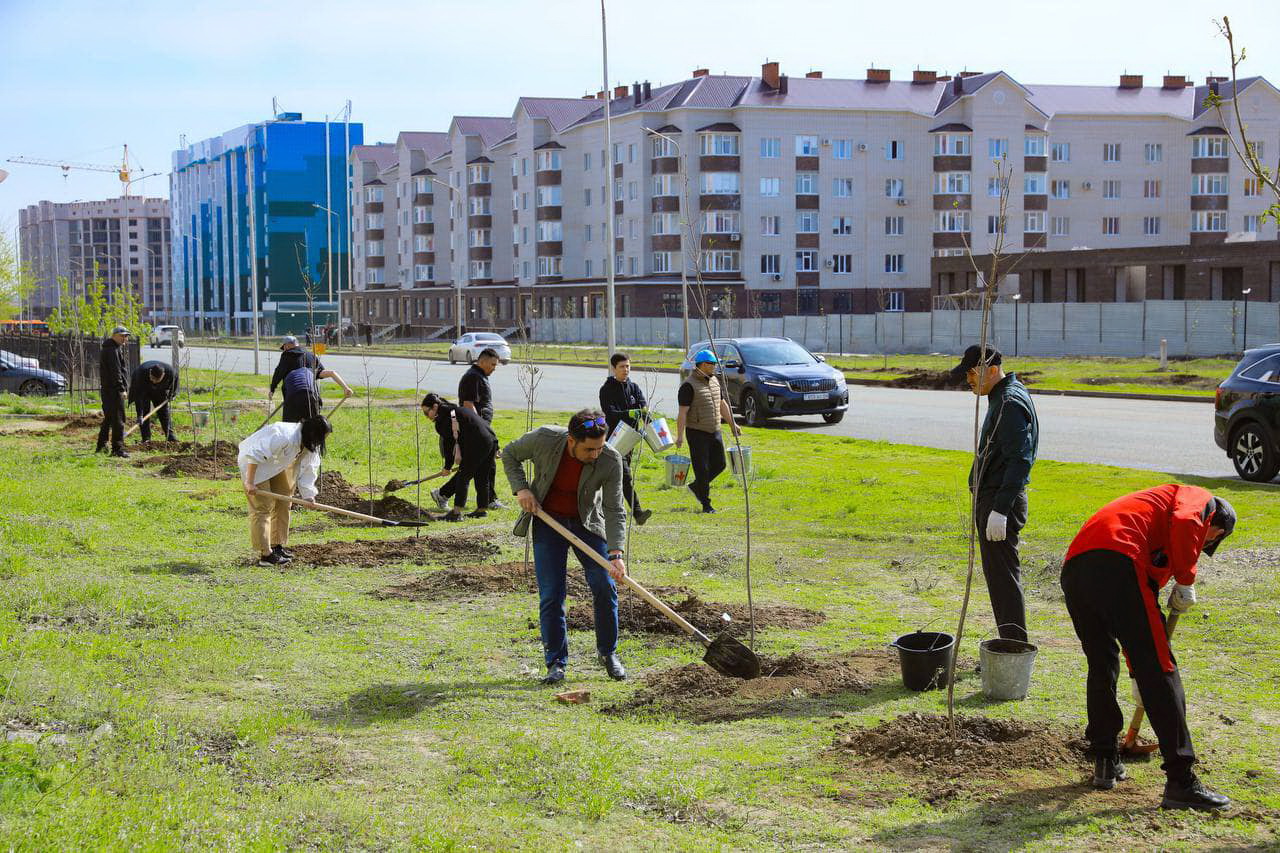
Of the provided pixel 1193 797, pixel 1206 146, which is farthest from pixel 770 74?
pixel 1193 797

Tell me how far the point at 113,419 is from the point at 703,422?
365 inches

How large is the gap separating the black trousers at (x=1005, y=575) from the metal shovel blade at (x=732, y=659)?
141 centimetres

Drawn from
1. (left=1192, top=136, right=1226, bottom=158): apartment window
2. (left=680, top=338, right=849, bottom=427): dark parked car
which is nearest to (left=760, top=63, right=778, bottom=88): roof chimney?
(left=1192, top=136, right=1226, bottom=158): apartment window

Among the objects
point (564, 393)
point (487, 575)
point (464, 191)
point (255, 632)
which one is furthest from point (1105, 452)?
point (464, 191)

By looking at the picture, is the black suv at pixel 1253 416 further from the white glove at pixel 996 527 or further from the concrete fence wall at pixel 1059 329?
the concrete fence wall at pixel 1059 329

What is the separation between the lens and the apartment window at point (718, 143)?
247ft

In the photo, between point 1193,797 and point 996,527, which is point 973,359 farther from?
point 1193,797

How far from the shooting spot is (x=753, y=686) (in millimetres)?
7254

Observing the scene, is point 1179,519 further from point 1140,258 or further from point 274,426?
point 1140,258

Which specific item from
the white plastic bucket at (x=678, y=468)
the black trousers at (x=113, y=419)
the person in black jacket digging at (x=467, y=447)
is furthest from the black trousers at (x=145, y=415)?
the white plastic bucket at (x=678, y=468)

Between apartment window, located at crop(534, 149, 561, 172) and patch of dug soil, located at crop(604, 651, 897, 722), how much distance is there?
266 feet

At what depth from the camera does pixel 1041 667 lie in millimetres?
7629

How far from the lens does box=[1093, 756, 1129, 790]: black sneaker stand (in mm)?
5527

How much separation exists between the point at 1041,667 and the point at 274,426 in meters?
6.35
